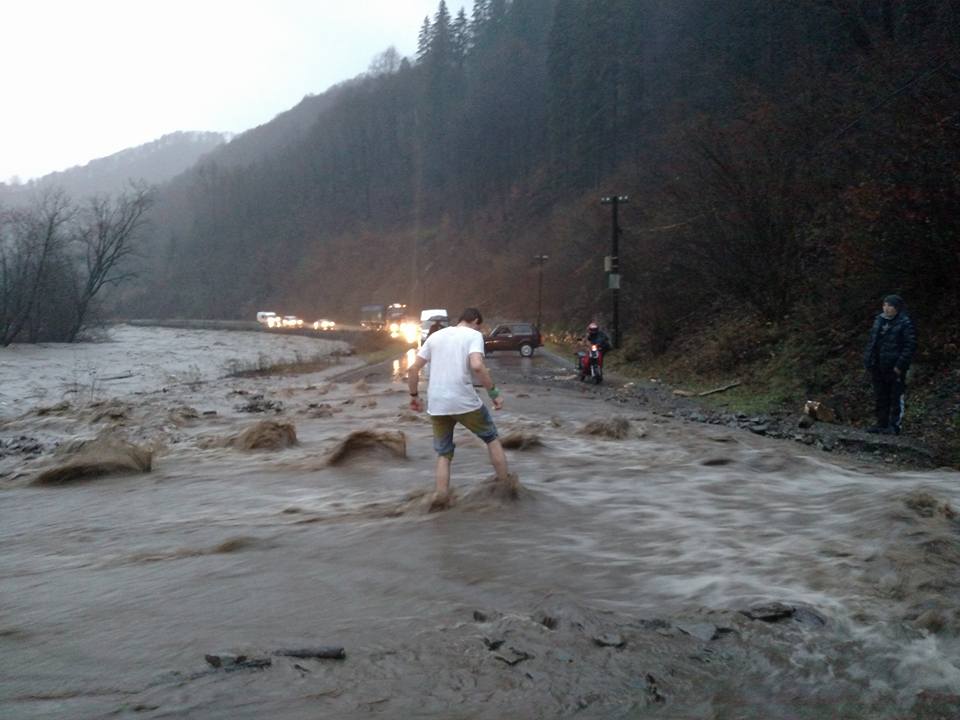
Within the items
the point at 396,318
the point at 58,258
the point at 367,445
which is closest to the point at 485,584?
the point at 367,445

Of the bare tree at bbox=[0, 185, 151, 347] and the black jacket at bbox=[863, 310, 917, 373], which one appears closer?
the black jacket at bbox=[863, 310, 917, 373]

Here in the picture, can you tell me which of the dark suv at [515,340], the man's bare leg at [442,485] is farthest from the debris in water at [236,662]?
the dark suv at [515,340]

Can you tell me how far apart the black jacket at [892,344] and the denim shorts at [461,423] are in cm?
655

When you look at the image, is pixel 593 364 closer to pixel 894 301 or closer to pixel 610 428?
pixel 610 428

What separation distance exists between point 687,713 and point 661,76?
7150 cm

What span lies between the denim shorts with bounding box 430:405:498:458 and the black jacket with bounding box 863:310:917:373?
21.5 feet

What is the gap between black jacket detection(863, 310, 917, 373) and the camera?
11617 millimetres

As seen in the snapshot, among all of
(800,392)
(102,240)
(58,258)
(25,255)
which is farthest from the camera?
(102,240)

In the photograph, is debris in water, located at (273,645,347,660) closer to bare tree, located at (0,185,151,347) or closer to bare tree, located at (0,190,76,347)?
bare tree, located at (0,190,76,347)

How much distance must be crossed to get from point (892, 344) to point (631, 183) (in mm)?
41333

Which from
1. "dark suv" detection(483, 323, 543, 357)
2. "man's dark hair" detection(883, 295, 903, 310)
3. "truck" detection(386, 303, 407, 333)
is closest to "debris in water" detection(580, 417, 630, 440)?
"man's dark hair" detection(883, 295, 903, 310)

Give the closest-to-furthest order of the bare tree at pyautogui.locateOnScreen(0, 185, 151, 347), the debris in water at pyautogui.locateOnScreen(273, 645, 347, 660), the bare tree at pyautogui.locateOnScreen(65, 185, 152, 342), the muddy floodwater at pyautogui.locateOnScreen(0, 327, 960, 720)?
the muddy floodwater at pyautogui.locateOnScreen(0, 327, 960, 720) < the debris in water at pyautogui.locateOnScreen(273, 645, 347, 660) < the bare tree at pyautogui.locateOnScreen(0, 185, 151, 347) < the bare tree at pyautogui.locateOnScreen(65, 185, 152, 342)

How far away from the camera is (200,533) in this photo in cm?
812

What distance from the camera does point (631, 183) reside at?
51562 millimetres
